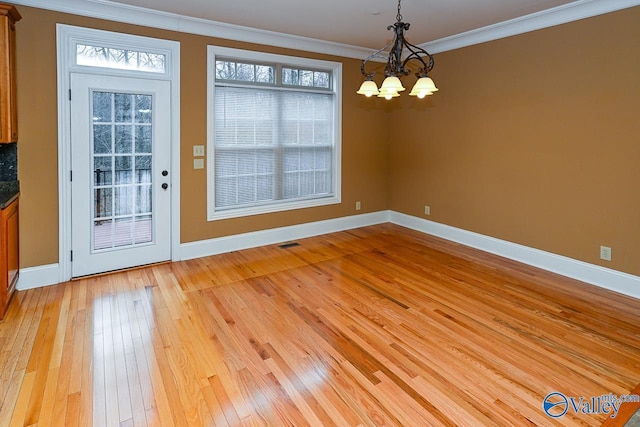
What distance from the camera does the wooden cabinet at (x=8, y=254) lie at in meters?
2.89

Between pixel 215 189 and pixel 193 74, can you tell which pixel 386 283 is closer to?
pixel 215 189

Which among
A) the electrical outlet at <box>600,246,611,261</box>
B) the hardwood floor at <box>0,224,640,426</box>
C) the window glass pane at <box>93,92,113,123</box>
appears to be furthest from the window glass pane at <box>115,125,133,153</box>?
the electrical outlet at <box>600,246,611,261</box>

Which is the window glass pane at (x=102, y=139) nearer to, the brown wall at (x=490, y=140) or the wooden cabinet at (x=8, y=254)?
the brown wall at (x=490, y=140)

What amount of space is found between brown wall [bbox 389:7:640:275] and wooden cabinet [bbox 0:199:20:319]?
4.84 meters

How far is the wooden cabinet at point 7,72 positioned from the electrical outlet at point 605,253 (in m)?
5.46

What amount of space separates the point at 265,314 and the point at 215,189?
2.07 m

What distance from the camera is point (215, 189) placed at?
465 cm

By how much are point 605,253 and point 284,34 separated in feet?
13.9

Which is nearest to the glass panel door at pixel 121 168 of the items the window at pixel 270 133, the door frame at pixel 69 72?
the door frame at pixel 69 72

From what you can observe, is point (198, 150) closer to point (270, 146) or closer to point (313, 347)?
point (270, 146)

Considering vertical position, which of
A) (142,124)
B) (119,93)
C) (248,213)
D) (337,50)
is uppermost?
(337,50)

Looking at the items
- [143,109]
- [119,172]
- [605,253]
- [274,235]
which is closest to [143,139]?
[143,109]

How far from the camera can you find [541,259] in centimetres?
427

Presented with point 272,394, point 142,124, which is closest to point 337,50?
point 142,124
